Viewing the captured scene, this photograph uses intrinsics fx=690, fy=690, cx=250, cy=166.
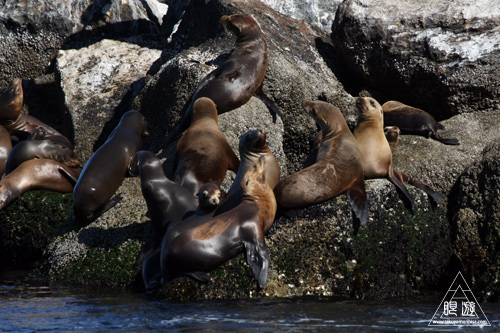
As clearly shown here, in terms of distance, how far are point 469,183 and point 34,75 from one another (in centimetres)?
886

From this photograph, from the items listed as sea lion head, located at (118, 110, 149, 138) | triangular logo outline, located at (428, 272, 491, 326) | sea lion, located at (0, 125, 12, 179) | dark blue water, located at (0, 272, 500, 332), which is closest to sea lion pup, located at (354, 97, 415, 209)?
triangular logo outline, located at (428, 272, 491, 326)

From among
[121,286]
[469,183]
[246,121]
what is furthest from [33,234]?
[469,183]

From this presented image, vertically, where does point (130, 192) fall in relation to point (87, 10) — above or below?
below

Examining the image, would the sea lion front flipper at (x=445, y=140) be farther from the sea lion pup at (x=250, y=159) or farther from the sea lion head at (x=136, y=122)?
the sea lion head at (x=136, y=122)

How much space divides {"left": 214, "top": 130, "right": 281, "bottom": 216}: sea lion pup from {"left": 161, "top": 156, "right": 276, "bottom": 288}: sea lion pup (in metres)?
0.45

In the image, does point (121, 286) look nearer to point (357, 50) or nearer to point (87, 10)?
point (357, 50)

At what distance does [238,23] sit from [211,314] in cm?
599

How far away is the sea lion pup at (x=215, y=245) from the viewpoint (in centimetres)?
595

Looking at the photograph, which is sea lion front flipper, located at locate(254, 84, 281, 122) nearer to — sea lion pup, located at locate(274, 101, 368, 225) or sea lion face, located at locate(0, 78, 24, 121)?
sea lion pup, located at locate(274, 101, 368, 225)

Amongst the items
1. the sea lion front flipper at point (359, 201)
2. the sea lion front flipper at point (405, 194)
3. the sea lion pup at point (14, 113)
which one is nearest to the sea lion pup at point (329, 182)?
the sea lion front flipper at point (359, 201)

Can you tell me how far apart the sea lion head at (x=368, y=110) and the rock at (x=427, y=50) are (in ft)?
6.41

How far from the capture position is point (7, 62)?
13.0 meters

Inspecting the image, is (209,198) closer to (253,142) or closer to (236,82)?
(253,142)

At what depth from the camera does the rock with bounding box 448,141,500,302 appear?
22.7 ft
